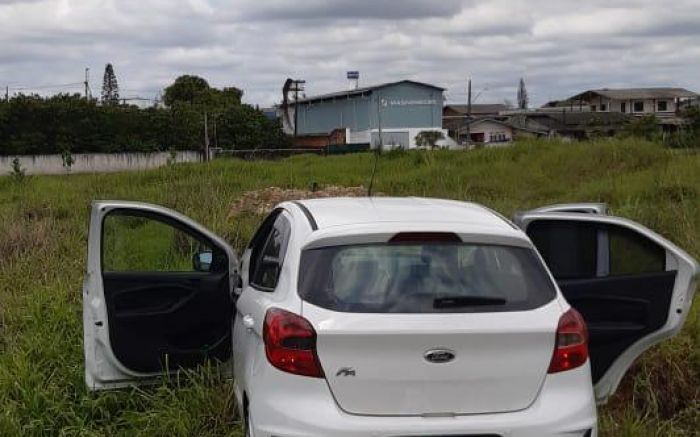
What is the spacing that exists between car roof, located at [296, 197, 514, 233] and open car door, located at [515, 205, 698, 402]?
2.43 ft

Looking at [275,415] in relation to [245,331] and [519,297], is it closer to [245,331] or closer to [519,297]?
[245,331]

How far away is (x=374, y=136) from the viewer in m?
54.6

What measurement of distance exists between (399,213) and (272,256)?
75 centimetres

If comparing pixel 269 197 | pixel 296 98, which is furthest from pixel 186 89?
pixel 269 197

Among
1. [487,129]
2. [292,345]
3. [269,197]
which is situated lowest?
[269,197]

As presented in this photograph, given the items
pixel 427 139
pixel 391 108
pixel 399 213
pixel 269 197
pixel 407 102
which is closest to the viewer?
pixel 399 213

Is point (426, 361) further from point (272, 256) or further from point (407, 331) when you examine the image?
point (272, 256)

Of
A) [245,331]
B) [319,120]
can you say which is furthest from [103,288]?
[319,120]

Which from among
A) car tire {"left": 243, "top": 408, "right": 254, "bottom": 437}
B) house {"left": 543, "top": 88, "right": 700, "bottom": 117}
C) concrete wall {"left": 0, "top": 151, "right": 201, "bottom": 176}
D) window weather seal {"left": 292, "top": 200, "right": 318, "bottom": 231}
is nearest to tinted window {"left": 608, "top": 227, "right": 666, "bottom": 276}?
window weather seal {"left": 292, "top": 200, "right": 318, "bottom": 231}

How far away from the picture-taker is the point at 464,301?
3.45 meters

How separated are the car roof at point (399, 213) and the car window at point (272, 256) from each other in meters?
0.18

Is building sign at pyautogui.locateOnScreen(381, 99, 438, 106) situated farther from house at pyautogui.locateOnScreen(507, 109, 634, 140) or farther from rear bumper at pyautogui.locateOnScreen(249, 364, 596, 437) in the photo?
rear bumper at pyautogui.locateOnScreen(249, 364, 596, 437)

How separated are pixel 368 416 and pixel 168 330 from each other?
234 centimetres

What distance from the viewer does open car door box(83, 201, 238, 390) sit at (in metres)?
4.92
